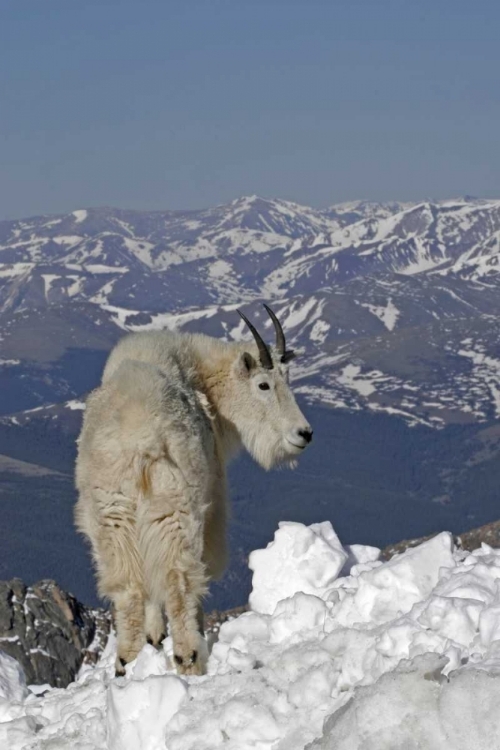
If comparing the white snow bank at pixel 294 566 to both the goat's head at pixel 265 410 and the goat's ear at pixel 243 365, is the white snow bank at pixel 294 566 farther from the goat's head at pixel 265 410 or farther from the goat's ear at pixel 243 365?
the goat's ear at pixel 243 365

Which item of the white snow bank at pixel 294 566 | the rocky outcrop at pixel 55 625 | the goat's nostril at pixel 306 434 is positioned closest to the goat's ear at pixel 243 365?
the goat's nostril at pixel 306 434

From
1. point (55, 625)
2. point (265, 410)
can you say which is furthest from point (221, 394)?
point (55, 625)

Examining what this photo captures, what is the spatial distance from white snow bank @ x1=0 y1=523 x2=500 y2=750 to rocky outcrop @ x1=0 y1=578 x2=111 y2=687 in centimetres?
1052

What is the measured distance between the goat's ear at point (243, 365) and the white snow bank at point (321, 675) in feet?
6.22

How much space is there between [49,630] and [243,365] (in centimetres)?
1516

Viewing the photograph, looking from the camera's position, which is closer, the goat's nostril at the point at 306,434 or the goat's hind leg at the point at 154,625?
the goat's hind leg at the point at 154,625

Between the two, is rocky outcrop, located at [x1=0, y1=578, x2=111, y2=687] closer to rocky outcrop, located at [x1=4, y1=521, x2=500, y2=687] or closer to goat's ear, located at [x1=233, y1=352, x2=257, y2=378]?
rocky outcrop, located at [x1=4, y1=521, x2=500, y2=687]

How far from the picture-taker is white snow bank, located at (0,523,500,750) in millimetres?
6051

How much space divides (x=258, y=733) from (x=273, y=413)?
17.2 feet

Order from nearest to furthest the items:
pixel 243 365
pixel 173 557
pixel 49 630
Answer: pixel 173 557, pixel 243 365, pixel 49 630

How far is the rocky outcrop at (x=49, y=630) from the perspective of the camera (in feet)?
73.3

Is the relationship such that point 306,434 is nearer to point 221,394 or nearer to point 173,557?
point 221,394

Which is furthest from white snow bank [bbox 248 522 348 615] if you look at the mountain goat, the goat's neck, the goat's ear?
the goat's ear

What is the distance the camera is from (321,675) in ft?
24.1
